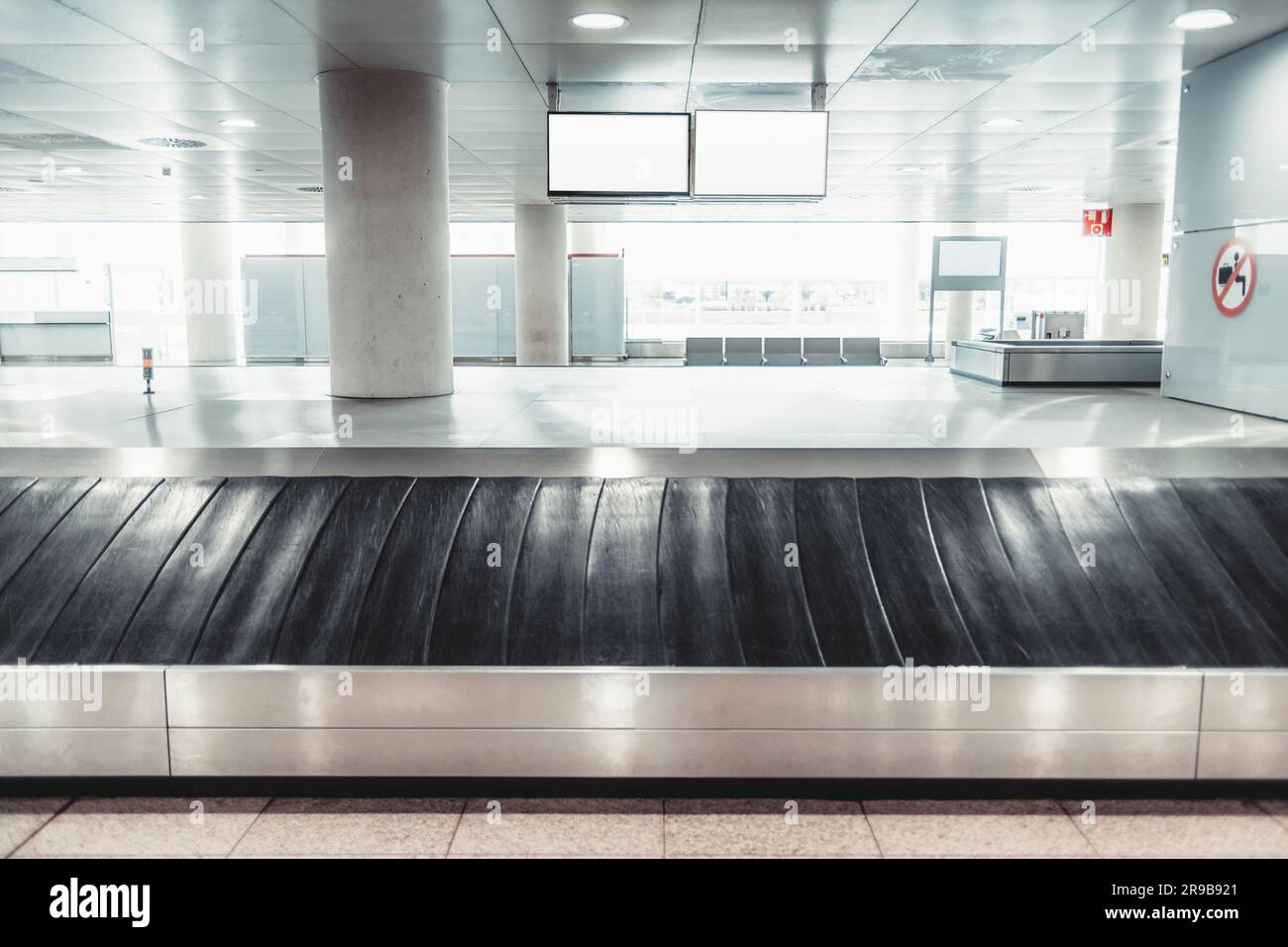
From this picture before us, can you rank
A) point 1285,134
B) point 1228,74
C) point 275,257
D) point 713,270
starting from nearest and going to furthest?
point 1285,134 < point 1228,74 < point 275,257 < point 713,270

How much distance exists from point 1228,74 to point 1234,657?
6.18 m

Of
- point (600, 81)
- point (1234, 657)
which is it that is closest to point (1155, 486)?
point (1234, 657)

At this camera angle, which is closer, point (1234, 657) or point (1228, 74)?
point (1234, 657)

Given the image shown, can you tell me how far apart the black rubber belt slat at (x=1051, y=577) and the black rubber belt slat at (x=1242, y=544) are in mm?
757

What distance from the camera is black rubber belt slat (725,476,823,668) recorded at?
4402mm

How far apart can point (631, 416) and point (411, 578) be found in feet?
10.8

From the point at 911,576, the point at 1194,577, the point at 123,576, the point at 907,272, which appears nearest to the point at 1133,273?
the point at 907,272

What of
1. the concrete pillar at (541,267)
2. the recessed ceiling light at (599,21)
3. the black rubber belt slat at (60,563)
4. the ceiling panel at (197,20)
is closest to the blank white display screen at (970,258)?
the concrete pillar at (541,267)

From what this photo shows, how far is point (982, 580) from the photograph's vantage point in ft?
15.6

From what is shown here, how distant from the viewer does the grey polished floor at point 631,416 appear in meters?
6.05

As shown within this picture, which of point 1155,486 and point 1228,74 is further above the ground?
point 1228,74

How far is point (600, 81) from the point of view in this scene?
9477 mm

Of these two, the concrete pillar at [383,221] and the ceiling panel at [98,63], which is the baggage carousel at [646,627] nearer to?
the concrete pillar at [383,221]

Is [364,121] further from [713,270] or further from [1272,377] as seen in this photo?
[713,270]
